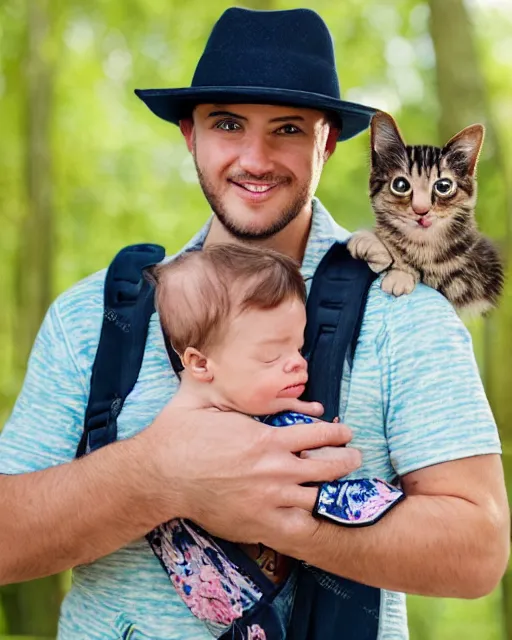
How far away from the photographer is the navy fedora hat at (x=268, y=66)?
2.27 m

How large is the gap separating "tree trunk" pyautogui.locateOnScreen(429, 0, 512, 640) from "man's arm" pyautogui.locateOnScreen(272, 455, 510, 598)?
301 cm

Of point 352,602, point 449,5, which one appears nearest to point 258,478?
point 352,602

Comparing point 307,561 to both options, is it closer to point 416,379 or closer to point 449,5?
point 416,379

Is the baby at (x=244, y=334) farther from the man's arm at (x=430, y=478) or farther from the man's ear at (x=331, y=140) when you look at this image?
the man's ear at (x=331, y=140)

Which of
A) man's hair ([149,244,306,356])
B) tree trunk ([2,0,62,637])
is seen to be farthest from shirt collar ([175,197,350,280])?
tree trunk ([2,0,62,637])

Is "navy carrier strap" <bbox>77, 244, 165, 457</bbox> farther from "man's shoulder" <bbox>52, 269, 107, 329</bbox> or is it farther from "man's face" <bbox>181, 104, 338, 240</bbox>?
"man's face" <bbox>181, 104, 338, 240</bbox>

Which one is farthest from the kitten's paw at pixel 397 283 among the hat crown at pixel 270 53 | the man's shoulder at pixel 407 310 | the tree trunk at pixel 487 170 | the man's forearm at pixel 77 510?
the tree trunk at pixel 487 170

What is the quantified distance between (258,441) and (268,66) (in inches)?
38.0

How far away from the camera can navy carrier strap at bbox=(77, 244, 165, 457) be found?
2.19 metres

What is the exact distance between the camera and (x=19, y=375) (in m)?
6.39

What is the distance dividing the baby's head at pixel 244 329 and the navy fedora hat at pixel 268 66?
1.42ft

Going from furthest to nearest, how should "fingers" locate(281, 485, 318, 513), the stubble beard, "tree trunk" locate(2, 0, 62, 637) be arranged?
"tree trunk" locate(2, 0, 62, 637), the stubble beard, "fingers" locate(281, 485, 318, 513)

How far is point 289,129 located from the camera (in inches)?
Answer: 93.1

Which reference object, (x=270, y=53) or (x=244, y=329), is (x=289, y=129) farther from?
(x=244, y=329)
